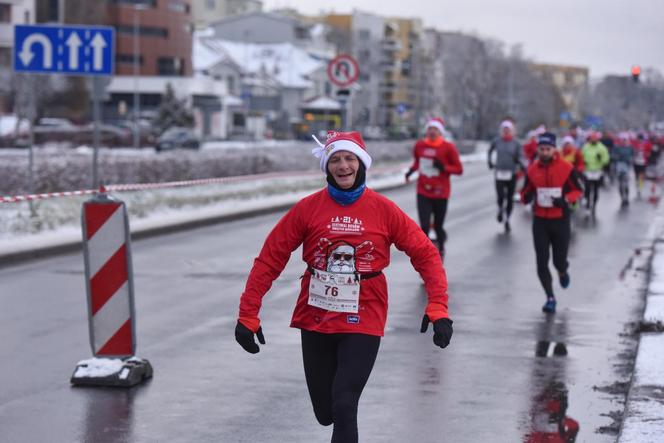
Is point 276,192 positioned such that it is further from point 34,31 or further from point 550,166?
point 550,166

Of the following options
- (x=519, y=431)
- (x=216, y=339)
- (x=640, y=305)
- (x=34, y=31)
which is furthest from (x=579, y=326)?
(x=34, y=31)

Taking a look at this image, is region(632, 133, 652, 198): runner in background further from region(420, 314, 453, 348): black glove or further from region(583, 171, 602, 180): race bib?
region(420, 314, 453, 348): black glove

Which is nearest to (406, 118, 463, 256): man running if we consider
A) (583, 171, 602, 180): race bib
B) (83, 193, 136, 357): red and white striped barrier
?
(83, 193, 136, 357): red and white striped barrier

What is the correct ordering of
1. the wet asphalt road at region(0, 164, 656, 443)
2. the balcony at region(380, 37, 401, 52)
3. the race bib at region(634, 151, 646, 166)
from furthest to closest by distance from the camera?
the balcony at region(380, 37, 401, 52) < the race bib at region(634, 151, 646, 166) < the wet asphalt road at region(0, 164, 656, 443)

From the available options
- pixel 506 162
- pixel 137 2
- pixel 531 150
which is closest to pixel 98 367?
pixel 506 162

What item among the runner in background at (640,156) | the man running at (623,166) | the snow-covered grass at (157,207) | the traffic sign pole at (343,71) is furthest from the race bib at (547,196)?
the runner in background at (640,156)

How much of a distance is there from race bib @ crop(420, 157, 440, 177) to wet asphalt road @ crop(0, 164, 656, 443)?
122 cm

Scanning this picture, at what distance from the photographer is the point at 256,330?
600cm

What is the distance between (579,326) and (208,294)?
4048 millimetres

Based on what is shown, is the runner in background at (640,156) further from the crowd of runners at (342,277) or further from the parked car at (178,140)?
the parked car at (178,140)

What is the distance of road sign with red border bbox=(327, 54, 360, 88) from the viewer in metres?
24.2

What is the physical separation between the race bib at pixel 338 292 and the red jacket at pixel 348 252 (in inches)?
1.2

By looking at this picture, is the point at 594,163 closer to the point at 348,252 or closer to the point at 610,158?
the point at 610,158

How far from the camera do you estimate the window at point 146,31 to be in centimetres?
10138
